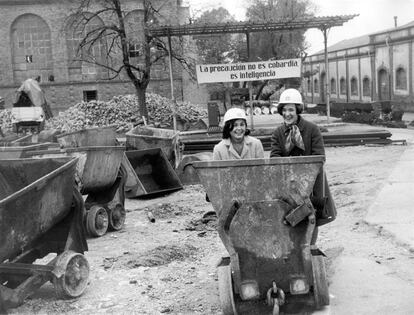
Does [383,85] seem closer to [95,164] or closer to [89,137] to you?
[89,137]

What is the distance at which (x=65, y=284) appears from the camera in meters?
5.20

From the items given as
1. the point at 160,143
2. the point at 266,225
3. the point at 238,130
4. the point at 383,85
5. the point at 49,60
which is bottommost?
the point at 266,225

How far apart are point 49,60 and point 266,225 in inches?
1352

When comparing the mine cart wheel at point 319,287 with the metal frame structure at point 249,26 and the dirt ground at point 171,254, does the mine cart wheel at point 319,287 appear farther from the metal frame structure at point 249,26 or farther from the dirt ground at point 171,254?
the metal frame structure at point 249,26

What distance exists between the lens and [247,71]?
20.3 meters

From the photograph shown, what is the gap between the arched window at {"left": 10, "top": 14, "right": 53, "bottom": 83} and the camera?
35938 mm

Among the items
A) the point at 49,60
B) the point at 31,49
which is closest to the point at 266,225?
the point at 49,60

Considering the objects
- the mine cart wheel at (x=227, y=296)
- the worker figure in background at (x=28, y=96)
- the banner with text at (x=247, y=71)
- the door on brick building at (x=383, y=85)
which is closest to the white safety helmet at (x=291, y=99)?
the mine cart wheel at (x=227, y=296)

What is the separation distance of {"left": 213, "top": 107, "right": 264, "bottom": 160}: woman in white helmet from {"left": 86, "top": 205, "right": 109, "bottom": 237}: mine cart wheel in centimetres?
324


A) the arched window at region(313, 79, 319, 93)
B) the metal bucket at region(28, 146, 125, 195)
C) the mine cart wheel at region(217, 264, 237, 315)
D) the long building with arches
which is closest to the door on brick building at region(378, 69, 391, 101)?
the long building with arches

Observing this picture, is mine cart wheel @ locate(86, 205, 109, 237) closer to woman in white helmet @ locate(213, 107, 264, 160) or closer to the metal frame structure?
woman in white helmet @ locate(213, 107, 264, 160)

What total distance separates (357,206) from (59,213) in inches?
190

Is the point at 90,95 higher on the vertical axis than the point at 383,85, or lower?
higher

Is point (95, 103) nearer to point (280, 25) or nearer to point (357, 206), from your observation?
point (280, 25)
